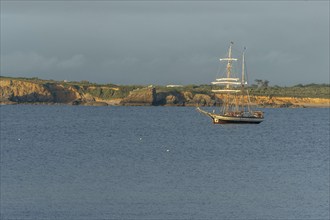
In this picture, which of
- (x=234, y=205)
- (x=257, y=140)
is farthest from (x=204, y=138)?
(x=234, y=205)

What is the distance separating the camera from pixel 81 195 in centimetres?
3591

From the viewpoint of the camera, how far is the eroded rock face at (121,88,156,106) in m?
190

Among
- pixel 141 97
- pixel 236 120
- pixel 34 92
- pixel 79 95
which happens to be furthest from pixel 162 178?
pixel 79 95

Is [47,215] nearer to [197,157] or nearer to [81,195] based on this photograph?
[81,195]

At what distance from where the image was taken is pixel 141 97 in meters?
192

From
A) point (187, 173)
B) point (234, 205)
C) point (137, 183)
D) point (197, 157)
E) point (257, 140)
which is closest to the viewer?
point (234, 205)

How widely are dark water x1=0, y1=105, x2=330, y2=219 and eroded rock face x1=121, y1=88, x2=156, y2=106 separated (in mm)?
113693

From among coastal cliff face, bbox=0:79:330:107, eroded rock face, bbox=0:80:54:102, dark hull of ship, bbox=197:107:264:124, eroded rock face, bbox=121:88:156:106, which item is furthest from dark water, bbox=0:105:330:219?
coastal cliff face, bbox=0:79:330:107

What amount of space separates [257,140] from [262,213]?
156ft

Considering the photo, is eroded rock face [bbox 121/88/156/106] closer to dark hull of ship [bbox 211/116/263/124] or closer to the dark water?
dark hull of ship [bbox 211/116/263/124]

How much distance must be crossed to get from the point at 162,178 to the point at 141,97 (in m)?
150

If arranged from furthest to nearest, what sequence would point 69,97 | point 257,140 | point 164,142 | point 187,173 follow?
point 69,97 < point 257,140 < point 164,142 < point 187,173

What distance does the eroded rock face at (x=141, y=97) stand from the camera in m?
190

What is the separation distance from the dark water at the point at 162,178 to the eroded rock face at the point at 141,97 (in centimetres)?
11369
